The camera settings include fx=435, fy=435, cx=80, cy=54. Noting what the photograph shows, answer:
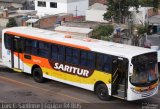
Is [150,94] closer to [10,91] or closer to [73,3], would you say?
[10,91]

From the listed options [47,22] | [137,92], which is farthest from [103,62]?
[47,22]

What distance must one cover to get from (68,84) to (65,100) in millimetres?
2301

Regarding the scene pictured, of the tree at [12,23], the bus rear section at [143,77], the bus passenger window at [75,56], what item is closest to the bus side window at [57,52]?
the bus passenger window at [75,56]

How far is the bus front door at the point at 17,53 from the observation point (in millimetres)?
22797

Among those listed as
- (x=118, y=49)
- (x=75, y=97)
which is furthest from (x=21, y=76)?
(x=118, y=49)

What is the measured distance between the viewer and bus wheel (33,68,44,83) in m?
Answer: 22.0

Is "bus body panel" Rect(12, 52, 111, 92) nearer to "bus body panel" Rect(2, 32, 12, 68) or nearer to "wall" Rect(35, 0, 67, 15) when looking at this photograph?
"bus body panel" Rect(2, 32, 12, 68)

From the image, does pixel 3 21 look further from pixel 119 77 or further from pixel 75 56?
pixel 119 77

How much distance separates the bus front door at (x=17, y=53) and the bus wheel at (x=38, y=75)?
3.46 feet

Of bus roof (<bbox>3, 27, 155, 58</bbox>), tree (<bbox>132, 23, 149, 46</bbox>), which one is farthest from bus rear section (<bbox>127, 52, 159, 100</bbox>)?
tree (<bbox>132, 23, 149, 46</bbox>)

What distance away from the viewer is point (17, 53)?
75.4 ft

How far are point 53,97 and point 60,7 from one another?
1567 inches

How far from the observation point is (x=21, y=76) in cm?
2338

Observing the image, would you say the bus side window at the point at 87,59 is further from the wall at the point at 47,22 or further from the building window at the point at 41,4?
the building window at the point at 41,4
